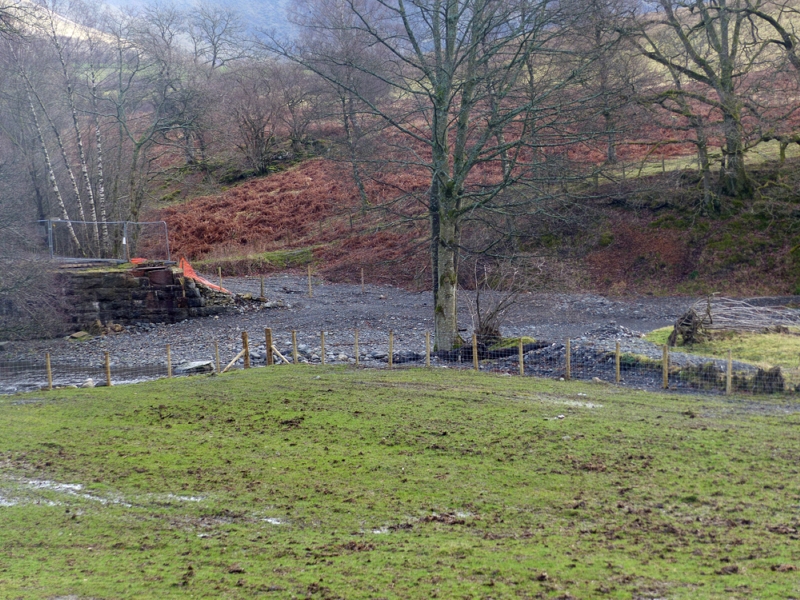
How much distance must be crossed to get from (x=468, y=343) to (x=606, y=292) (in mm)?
14961

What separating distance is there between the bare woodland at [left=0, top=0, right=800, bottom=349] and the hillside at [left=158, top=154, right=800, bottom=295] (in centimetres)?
164

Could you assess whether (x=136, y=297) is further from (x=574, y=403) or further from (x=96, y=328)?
(x=574, y=403)

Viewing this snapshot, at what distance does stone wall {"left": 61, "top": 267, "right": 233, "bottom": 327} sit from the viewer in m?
29.8

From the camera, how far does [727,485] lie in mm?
8422

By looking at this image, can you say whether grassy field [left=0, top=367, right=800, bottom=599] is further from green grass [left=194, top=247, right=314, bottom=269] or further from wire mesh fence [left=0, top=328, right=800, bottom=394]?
green grass [left=194, top=247, right=314, bottom=269]

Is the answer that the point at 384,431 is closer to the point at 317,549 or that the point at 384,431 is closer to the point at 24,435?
the point at 317,549

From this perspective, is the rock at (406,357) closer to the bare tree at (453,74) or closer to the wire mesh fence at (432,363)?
the wire mesh fence at (432,363)

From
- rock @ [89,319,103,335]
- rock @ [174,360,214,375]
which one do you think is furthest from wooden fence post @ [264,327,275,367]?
rock @ [89,319,103,335]

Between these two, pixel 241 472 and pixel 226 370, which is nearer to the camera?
pixel 241 472

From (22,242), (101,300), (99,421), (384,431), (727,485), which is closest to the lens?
(727,485)

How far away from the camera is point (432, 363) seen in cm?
1995

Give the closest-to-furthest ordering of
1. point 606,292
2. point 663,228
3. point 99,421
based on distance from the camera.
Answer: point 99,421 < point 606,292 < point 663,228

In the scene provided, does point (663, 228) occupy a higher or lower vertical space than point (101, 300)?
higher

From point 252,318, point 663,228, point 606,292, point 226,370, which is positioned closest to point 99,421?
point 226,370
